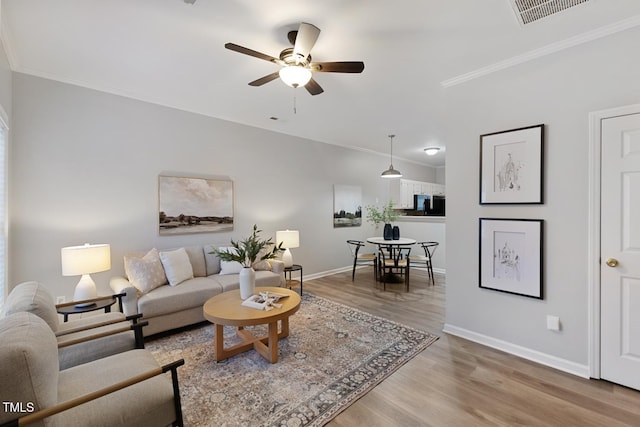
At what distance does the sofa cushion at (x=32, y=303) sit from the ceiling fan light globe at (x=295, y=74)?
233cm

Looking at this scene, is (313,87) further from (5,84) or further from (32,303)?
(5,84)

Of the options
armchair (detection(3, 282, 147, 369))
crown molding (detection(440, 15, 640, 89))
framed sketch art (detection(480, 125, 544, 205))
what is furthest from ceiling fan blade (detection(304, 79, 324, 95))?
armchair (detection(3, 282, 147, 369))

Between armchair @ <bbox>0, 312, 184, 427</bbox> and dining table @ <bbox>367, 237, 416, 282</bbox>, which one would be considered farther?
dining table @ <bbox>367, 237, 416, 282</bbox>

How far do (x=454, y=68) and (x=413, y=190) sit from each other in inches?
223

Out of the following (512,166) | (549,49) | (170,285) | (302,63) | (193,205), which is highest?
(549,49)

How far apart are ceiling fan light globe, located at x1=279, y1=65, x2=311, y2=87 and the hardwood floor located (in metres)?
2.53

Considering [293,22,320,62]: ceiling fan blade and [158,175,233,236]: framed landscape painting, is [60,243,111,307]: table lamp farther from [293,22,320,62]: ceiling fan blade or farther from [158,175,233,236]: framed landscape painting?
[293,22,320,62]: ceiling fan blade

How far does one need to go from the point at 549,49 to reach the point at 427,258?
3.73 metres

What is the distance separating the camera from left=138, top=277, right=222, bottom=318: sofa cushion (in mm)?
2924

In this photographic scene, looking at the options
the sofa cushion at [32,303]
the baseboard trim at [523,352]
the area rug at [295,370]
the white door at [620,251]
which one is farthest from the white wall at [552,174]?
the sofa cushion at [32,303]

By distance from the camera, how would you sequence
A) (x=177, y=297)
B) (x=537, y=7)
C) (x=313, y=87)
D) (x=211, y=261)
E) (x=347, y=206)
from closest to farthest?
1. (x=537, y=7)
2. (x=313, y=87)
3. (x=177, y=297)
4. (x=211, y=261)
5. (x=347, y=206)

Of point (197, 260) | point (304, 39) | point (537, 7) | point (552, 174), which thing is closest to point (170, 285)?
point (197, 260)

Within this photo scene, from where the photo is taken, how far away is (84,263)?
2.70 m

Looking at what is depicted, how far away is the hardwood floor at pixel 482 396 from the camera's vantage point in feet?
6.10
